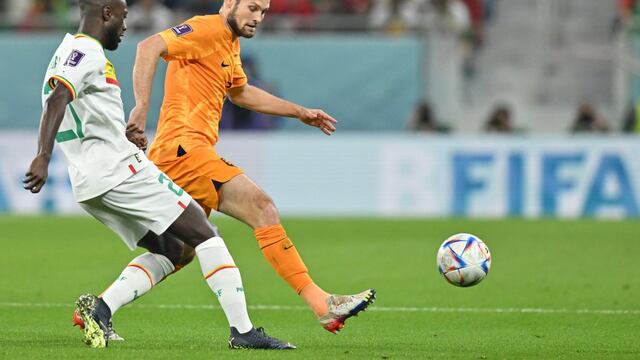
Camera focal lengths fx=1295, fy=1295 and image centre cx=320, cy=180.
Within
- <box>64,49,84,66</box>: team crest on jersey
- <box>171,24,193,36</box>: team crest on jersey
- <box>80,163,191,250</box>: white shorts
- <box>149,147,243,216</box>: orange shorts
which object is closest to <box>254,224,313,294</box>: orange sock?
<box>149,147,243,216</box>: orange shorts

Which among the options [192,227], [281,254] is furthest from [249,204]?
[192,227]

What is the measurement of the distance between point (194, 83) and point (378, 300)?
298cm

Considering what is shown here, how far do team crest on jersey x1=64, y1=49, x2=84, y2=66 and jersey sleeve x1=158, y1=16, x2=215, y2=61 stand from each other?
0.95 meters

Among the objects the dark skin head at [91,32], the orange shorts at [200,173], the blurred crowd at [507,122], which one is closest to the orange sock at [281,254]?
the orange shorts at [200,173]

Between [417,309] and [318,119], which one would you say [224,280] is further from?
[417,309]

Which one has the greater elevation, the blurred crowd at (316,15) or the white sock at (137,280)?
the white sock at (137,280)

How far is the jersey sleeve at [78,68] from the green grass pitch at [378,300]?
4.95 ft

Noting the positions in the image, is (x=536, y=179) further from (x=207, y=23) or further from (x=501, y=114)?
(x=207, y=23)

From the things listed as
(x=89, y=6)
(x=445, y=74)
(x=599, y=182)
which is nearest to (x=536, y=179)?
(x=599, y=182)

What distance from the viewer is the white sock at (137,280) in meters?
7.77

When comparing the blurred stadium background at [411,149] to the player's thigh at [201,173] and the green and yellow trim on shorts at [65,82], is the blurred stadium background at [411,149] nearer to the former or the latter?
the player's thigh at [201,173]

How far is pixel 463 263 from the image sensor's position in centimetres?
874

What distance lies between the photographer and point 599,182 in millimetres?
19938

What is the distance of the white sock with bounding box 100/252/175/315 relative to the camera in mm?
7773
